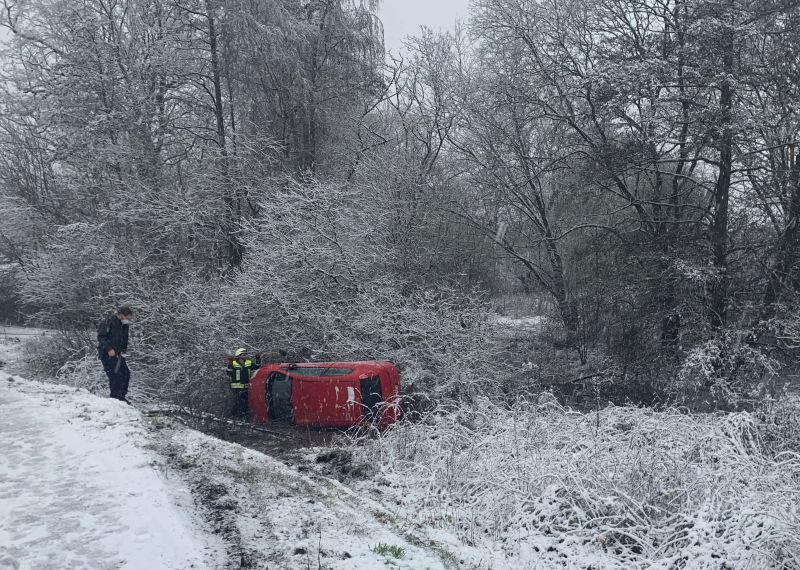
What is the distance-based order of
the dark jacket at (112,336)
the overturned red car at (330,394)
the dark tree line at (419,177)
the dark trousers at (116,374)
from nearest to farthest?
the overturned red car at (330,394) < the dark jacket at (112,336) < the dark trousers at (116,374) < the dark tree line at (419,177)

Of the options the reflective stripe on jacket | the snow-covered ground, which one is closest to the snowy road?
the snow-covered ground

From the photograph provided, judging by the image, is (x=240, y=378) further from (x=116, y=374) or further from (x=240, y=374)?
(x=116, y=374)

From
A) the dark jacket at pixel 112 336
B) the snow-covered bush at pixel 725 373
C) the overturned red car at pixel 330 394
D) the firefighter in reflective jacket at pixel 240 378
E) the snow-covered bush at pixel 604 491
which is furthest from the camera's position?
the snow-covered bush at pixel 725 373

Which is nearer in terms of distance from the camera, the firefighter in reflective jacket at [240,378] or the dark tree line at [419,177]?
the firefighter in reflective jacket at [240,378]

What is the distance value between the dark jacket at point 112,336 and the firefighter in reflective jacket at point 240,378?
194 cm

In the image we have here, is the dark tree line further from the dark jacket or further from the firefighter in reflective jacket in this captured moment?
the dark jacket

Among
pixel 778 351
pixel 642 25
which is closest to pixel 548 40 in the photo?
pixel 642 25

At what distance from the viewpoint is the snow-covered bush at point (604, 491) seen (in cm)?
519

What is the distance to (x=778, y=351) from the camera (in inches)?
558

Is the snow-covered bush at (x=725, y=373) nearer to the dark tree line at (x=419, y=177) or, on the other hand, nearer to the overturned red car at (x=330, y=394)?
the dark tree line at (x=419, y=177)

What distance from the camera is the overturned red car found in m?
10.0

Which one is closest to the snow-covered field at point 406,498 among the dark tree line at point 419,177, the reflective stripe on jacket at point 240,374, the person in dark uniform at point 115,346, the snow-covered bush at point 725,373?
the person in dark uniform at point 115,346

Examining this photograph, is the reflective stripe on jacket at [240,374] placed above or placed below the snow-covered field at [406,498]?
above

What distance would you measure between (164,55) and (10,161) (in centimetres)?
1182
